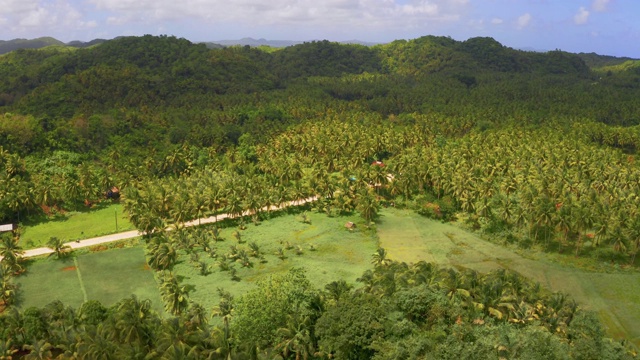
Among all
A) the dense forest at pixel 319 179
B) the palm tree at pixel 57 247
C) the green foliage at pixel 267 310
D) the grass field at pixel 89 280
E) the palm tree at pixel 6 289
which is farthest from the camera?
the palm tree at pixel 57 247

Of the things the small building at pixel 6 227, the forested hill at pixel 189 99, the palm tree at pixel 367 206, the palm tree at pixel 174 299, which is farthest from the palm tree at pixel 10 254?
the palm tree at pixel 367 206

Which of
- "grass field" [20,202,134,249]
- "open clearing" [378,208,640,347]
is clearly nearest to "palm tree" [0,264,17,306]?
"grass field" [20,202,134,249]

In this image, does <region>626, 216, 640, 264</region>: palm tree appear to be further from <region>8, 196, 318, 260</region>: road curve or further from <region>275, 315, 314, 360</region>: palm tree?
<region>8, 196, 318, 260</region>: road curve

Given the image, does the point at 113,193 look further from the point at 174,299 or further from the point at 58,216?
the point at 174,299

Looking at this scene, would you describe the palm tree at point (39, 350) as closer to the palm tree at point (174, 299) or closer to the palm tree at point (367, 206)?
the palm tree at point (174, 299)

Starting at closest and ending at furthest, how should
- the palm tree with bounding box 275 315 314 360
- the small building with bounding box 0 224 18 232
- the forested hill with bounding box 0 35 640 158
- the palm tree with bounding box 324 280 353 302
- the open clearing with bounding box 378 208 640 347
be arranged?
1. the palm tree with bounding box 275 315 314 360
2. the palm tree with bounding box 324 280 353 302
3. the open clearing with bounding box 378 208 640 347
4. the small building with bounding box 0 224 18 232
5. the forested hill with bounding box 0 35 640 158

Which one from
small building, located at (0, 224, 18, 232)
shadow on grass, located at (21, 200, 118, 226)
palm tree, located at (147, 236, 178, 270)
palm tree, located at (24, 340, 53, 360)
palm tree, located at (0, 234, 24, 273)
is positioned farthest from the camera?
shadow on grass, located at (21, 200, 118, 226)
